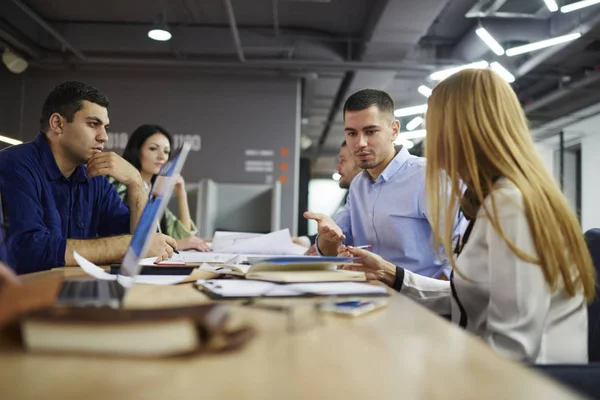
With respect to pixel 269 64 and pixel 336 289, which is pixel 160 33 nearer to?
pixel 269 64

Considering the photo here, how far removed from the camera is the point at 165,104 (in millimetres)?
5836

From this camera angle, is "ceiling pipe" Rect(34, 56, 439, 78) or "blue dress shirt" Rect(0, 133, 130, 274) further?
"ceiling pipe" Rect(34, 56, 439, 78)

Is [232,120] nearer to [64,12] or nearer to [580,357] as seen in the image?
[64,12]

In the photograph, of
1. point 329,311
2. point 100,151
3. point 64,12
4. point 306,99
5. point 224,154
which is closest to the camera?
point 329,311

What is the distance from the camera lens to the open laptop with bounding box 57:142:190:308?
2.51 ft

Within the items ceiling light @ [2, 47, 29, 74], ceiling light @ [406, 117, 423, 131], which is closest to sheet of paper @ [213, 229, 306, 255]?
ceiling light @ [2, 47, 29, 74]

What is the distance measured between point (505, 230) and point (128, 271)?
81cm

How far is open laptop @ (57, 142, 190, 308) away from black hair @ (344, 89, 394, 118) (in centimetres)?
155

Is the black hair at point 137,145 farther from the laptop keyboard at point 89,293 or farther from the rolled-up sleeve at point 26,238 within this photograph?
the laptop keyboard at point 89,293

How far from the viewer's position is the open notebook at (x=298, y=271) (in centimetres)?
111

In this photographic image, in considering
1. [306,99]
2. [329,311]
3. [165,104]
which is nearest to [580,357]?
[329,311]

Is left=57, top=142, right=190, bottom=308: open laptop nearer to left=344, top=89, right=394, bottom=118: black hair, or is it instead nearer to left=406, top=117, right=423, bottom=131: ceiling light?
left=344, top=89, right=394, bottom=118: black hair

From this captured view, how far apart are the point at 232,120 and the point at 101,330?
17.9ft

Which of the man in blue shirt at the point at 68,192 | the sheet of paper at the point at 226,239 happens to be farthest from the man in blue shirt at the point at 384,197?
the man in blue shirt at the point at 68,192
